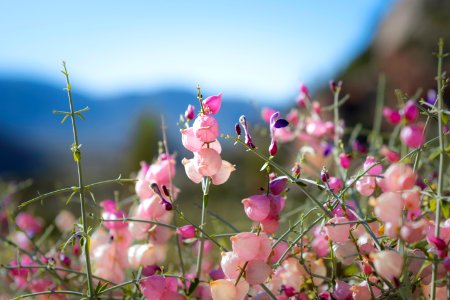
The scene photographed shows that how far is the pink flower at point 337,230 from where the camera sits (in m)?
0.46

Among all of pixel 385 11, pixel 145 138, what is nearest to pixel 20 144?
pixel 145 138

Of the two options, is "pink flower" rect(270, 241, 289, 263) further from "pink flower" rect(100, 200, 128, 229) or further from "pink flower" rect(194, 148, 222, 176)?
"pink flower" rect(100, 200, 128, 229)

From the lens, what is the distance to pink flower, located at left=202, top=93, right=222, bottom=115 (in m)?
0.49

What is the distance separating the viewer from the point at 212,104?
49cm

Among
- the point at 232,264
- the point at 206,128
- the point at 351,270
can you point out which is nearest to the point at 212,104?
the point at 206,128

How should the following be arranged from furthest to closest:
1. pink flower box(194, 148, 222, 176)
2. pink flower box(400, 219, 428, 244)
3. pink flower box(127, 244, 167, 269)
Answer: pink flower box(127, 244, 167, 269) < pink flower box(194, 148, 222, 176) < pink flower box(400, 219, 428, 244)

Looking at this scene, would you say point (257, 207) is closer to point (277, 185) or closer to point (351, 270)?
point (277, 185)

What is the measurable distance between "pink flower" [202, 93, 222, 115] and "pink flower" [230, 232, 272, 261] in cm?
11

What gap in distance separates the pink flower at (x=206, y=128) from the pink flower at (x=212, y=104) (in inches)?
0.8

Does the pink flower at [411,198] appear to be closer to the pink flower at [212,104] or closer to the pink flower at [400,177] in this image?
the pink flower at [400,177]

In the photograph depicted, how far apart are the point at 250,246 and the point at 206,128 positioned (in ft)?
0.34

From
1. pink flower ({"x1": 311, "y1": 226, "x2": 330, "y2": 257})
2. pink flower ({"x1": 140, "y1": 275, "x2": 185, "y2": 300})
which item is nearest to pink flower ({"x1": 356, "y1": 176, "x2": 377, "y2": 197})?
pink flower ({"x1": 311, "y1": 226, "x2": 330, "y2": 257})

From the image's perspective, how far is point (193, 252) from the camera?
36.3 inches

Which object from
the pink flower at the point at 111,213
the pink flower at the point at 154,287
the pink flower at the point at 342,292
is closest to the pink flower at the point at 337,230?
the pink flower at the point at 342,292
